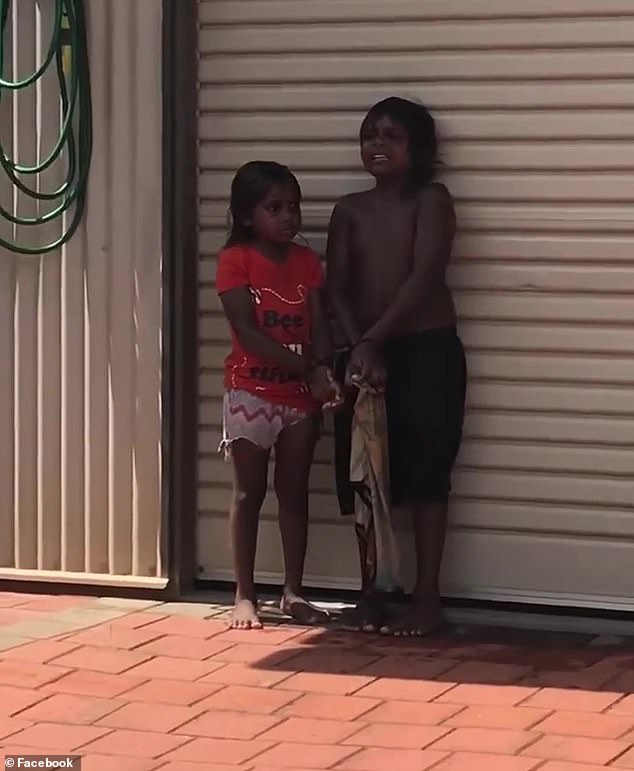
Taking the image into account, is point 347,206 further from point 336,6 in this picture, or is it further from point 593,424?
point 593,424

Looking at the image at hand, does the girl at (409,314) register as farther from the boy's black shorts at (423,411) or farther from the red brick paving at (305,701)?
the red brick paving at (305,701)

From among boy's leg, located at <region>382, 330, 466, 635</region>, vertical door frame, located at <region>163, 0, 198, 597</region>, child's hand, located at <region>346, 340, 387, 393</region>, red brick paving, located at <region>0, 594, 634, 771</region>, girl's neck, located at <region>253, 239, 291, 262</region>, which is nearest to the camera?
red brick paving, located at <region>0, 594, 634, 771</region>

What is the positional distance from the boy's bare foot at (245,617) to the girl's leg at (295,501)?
12cm

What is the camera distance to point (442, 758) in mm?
4371

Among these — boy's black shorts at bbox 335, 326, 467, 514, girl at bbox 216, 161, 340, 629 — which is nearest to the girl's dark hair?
girl at bbox 216, 161, 340, 629

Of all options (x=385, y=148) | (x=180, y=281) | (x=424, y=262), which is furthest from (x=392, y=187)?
(x=180, y=281)

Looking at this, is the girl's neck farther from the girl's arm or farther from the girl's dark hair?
the girl's arm

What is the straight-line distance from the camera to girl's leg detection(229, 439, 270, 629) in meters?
5.84

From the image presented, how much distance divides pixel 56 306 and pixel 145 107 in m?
0.81

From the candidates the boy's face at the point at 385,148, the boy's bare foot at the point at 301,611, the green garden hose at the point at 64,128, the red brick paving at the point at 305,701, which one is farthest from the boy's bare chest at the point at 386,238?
the red brick paving at the point at 305,701

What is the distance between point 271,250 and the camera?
583 centimetres

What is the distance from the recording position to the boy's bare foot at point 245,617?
5750mm

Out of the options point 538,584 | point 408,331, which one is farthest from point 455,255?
point 538,584

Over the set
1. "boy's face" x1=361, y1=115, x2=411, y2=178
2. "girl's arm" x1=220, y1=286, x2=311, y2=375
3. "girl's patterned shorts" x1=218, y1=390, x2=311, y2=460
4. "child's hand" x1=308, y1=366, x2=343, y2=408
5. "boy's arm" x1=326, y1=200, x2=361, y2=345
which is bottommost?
"girl's patterned shorts" x1=218, y1=390, x2=311, y2=460
